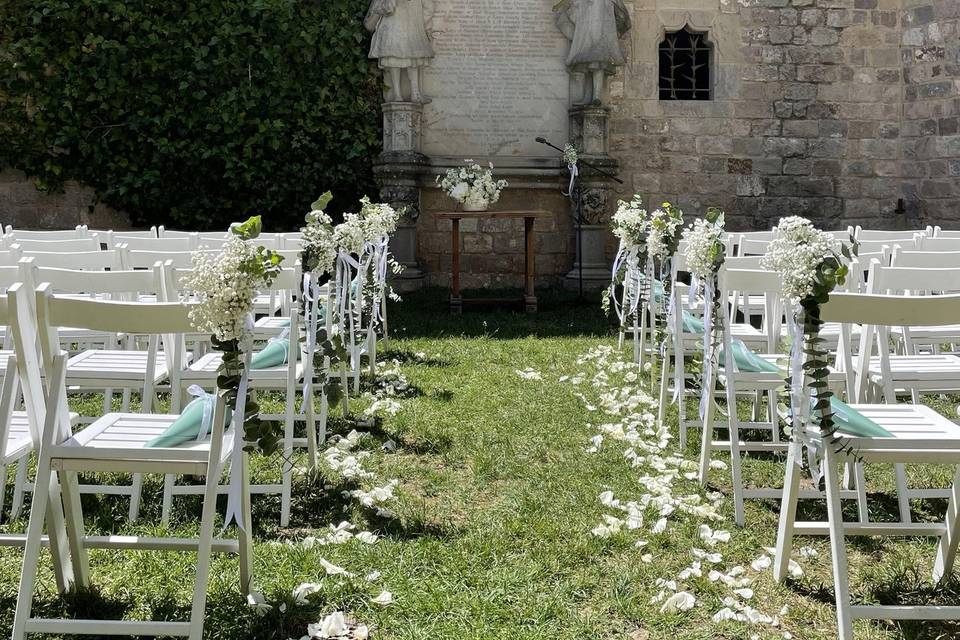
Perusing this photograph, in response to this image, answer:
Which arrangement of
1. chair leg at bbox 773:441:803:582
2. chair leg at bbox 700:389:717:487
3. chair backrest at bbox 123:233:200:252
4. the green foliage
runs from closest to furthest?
chair leg at bbox 773:441:803:582 < chair leg at bbox 700:389:717:487 < chair backrest at bbox 123:233:200:252 < the green foliage

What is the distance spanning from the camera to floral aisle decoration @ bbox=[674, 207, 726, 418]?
3490 millimetres

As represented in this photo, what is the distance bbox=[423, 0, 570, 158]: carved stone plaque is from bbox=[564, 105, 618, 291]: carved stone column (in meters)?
0.37

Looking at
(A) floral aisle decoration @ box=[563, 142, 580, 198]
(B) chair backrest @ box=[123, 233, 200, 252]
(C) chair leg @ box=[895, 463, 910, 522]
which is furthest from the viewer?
(A) floral aisle decoration @ box=[563, 142, 580, 198]

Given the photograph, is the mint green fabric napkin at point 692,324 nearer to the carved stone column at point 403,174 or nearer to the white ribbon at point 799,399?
the white ribbon at point 799,399

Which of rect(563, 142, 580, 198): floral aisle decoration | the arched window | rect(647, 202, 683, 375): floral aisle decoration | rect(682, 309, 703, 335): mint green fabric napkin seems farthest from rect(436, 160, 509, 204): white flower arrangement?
rect(682, 309, 703, 335): mint green fabric napkin

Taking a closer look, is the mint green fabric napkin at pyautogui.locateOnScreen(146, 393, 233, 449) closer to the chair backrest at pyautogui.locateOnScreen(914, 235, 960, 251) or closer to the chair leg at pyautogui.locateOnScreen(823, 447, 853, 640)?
the chair leg at pyautogui.locateOnScreen(823, 447, 853, 640)

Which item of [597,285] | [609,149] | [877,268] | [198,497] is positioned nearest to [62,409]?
[198,497]

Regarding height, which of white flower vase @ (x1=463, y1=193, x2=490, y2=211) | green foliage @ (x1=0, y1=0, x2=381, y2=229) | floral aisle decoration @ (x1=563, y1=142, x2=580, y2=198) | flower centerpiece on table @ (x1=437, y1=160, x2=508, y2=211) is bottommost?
white flower vase @ (x1=463, y1=193, x2=490, y2=211)

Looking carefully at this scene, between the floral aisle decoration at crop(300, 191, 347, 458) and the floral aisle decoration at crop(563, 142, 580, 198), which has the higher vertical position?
the floral aisle decoration at crop(563, 142, 580, 198)

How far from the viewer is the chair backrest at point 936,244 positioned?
5.38m

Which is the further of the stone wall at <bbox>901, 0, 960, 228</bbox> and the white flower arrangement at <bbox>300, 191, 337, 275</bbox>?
the stone wall at <bbox>901, 0, 960, 228</bbox>

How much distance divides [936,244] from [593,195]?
15.3 feet

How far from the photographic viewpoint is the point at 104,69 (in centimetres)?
945

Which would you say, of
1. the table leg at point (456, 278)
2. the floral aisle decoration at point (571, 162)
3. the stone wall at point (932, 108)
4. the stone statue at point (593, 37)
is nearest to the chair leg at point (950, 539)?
the table leg at point (456, 278)
